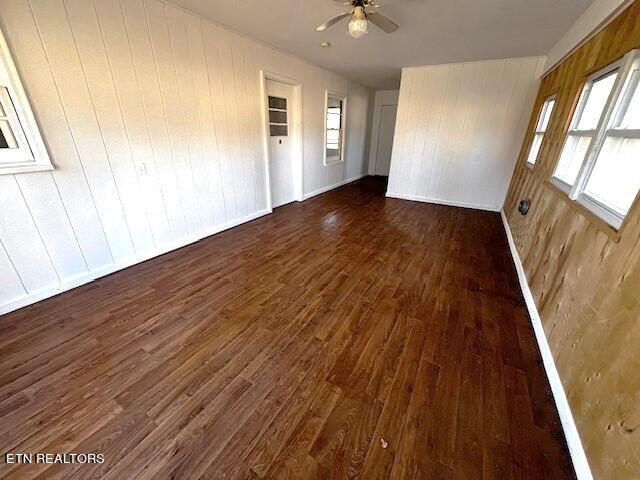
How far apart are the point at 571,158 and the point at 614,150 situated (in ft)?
2.75

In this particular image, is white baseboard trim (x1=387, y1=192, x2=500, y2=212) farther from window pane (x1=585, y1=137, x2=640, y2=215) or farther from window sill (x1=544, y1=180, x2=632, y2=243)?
window pane (x1=585, y1=137, x2=640, y2=215)

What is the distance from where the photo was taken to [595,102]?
6.88 ft

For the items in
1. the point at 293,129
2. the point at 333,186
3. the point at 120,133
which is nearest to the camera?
the point at 120,133

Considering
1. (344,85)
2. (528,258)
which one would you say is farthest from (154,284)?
(344,85)

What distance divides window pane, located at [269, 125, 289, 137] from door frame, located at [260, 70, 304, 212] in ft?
0.39

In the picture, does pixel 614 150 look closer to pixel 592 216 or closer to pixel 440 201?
pixel 592 216

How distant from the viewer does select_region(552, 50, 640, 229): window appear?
1.40 metres

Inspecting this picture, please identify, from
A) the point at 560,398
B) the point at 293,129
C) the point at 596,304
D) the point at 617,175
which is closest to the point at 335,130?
the point at 293,129

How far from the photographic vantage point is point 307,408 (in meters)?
1.33

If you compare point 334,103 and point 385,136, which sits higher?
point 334,103

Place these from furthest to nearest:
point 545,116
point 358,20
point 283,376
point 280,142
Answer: point 280,142 < point 545,116 < point 358,20 < point 283,376

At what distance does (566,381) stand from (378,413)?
1039mm

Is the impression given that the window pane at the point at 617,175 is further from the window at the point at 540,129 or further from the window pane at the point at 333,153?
the window pane at the point at 333,153

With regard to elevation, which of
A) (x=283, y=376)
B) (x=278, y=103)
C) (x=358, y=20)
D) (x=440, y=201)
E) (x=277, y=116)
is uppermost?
(x=358, y=20)
